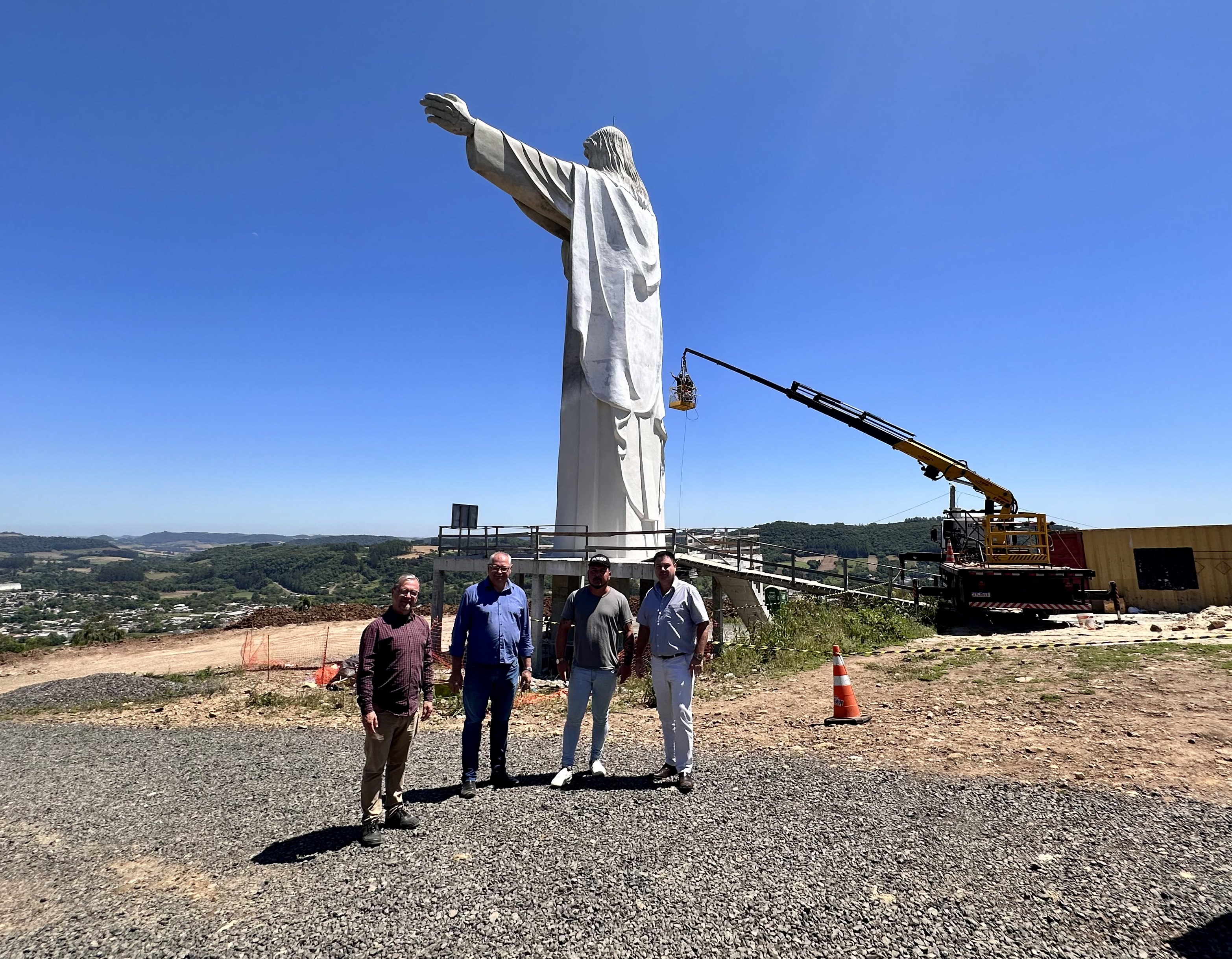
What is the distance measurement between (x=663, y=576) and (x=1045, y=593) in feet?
40.4

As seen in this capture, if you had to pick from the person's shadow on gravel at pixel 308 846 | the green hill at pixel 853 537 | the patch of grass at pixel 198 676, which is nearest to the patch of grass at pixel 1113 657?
the person's shadow on gravel at pixel 308 846

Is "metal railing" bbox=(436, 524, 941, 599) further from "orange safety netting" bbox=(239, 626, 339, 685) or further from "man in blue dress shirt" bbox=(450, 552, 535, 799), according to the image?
"man in blue dress shirt" bbox=(450, 552, 535, 799)

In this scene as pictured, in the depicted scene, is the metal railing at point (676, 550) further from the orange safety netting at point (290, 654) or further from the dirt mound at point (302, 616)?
the dirt mound at point (302, 616)

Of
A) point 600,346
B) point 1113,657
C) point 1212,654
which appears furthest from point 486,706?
point 600,346

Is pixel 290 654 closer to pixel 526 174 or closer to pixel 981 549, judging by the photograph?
pixel 526 174

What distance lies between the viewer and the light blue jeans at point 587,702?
4922mm

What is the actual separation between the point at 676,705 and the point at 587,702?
711 millimetres

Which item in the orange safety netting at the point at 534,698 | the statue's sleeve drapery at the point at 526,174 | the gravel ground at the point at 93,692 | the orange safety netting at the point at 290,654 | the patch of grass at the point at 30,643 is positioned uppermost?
the statue's sleeve drapery at the point at 526,174

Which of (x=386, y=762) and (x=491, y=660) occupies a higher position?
(x=491, y=660)

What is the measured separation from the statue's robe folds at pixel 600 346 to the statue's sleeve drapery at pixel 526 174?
0.02 m

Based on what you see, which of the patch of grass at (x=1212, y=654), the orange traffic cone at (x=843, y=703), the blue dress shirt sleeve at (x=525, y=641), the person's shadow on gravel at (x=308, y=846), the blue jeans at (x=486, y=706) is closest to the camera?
the person's shadow on gravel at (x=308, y=846)

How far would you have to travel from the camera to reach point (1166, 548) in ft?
55.2

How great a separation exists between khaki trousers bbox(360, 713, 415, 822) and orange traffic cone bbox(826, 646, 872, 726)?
4.20 meters

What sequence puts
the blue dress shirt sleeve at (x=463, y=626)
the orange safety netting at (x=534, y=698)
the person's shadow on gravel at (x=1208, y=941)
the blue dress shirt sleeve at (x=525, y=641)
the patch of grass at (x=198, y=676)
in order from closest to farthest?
the person's shadow on gravel at (x=1208, y=941), the blue dress shirt sleeve at (x=463, y=626), the blue dress shirt sleeve at (x=525, y=641), the orange safety netting at (x=534, y=698), the patch of grass at (x=198, y=676)
